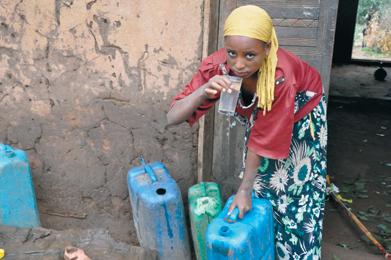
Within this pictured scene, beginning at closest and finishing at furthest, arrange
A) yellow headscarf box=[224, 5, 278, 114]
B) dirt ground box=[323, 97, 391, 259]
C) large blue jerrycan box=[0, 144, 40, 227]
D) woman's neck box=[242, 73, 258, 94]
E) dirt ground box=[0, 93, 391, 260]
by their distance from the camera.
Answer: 1. yellow headscarf box=[224, 5, 278, 114]
2. woman's neck box=[242, 73, 258, 94]
3. dirt ground box=[0, 93, 391, 260]
4. large blue jerrycan box=[0, 144, 40, 227]
5. dirt ground box=[323, 97, 391, 259]

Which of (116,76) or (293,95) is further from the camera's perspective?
(116,76)

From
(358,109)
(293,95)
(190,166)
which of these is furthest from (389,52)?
(293,95)

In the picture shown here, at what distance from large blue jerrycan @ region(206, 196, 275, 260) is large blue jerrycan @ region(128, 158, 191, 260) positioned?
698 millimetres

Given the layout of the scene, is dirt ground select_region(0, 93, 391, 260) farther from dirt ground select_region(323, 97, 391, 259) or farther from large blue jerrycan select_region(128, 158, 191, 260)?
large blue jerrycan select_region(128, 158, 191, 260)

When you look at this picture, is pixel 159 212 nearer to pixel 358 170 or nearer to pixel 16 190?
pixel 16 190

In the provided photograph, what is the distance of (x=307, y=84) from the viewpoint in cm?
200

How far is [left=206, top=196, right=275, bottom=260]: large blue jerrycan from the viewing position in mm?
1913

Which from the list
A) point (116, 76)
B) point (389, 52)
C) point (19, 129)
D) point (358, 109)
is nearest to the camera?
point (116, 76)

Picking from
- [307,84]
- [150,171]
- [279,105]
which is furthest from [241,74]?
[150,171]

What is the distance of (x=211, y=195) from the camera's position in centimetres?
283

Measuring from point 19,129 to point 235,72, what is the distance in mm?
2085

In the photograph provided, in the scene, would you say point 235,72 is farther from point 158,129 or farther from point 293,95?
point 158,129

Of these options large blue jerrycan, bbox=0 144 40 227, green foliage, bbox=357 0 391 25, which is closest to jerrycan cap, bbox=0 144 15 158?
large blue jerrycan, bbox=0 144 40 227

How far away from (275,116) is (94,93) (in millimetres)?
1623
